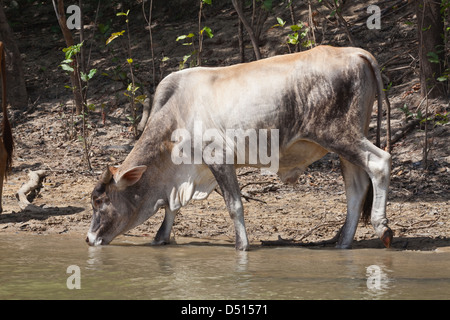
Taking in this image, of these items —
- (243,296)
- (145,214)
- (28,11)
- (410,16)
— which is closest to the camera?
(243,296)

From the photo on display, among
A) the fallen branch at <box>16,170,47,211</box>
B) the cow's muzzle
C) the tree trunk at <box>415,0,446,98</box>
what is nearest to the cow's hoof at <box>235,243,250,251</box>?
the cow's muzzle

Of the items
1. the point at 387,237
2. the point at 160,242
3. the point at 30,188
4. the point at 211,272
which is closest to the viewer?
the point at 211,272

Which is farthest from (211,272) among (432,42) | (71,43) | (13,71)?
(13,71)

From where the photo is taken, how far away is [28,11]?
561 inches

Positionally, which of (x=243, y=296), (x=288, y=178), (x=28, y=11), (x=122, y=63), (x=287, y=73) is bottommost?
(x=243, y=296)

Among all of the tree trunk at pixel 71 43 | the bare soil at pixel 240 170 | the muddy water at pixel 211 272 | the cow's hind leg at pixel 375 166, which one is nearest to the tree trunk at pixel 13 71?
the bare soil at pixel 240 170

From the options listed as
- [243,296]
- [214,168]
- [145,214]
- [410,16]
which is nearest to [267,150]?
[214,168]

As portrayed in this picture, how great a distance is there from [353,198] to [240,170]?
2.69 m

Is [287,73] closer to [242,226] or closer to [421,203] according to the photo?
[242,226]

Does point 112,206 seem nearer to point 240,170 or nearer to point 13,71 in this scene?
point 240,170

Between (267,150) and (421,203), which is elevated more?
(267,150)

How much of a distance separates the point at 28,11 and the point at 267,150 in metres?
9.23

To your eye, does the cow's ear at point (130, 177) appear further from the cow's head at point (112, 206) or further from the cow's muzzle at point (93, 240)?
the cow's muzzle at point (93, 240)

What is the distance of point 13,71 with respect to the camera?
1175 cm
